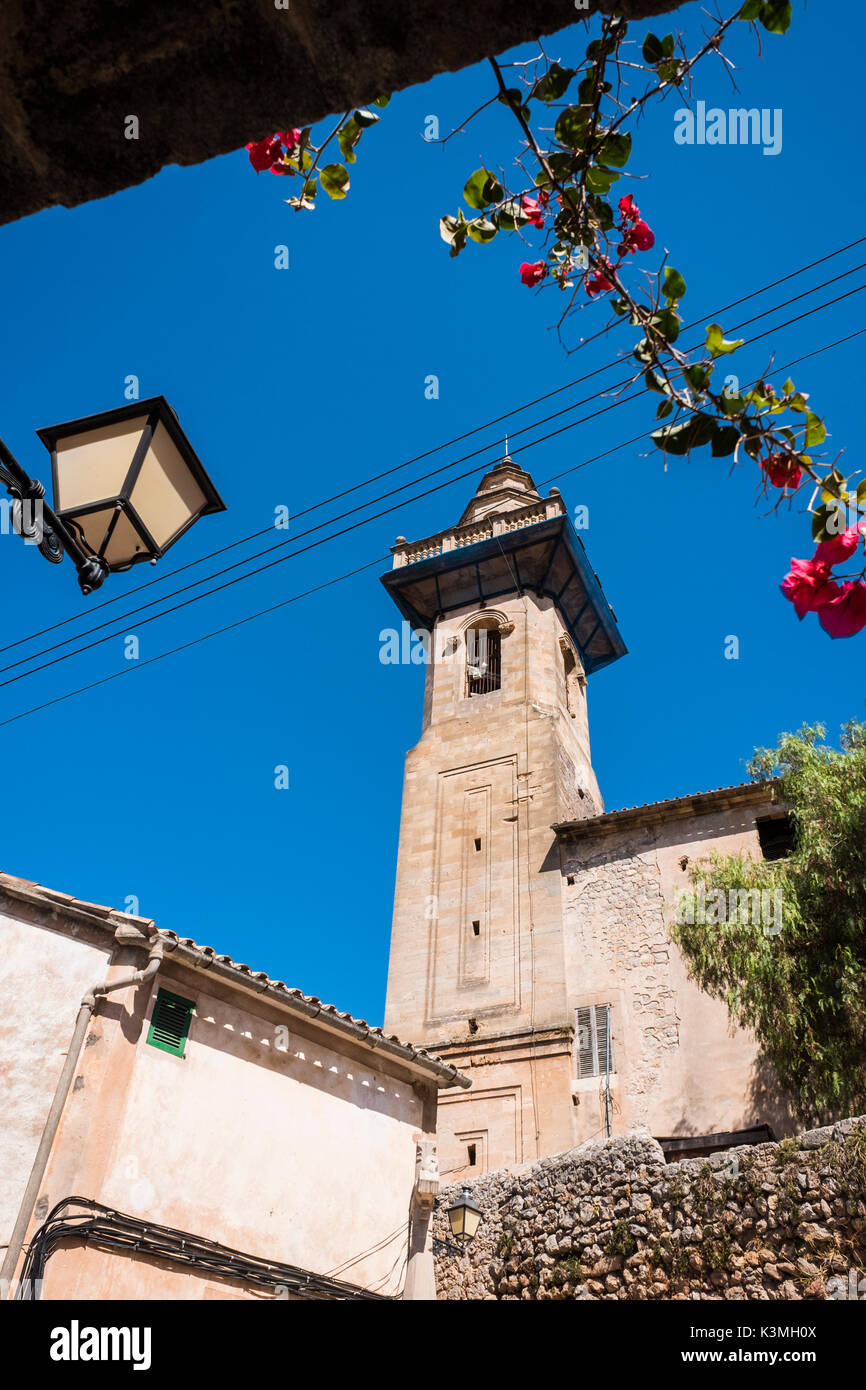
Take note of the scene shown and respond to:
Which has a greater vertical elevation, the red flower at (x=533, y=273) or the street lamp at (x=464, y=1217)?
the red flower at (x=533, y=273)

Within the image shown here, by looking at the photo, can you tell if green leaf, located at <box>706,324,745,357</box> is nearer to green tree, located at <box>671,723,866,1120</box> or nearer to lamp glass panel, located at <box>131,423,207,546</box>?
lamp glass panel, located at <box>131,423,207,546</box>

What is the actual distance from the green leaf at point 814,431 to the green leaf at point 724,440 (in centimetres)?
20

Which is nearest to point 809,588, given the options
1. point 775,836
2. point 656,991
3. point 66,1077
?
point 66,1077

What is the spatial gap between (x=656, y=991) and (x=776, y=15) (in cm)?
1680

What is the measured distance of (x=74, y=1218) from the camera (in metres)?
8.88

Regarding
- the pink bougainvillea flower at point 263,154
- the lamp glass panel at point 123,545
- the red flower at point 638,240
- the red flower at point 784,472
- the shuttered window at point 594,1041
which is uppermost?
the shuttered window at point 594,1041

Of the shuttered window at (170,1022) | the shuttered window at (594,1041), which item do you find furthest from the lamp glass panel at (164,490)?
the shuttered window at (594,1041)

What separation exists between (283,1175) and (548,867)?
33.1ft

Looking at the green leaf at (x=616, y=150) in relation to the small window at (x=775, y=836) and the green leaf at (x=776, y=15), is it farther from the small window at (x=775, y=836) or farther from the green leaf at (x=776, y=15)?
the small window at (x=775, y=836)

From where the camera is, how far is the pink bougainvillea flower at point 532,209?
134 inches

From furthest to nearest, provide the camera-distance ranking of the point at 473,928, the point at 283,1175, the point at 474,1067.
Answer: the point at 473,928 → the point at 474,1067 → the point at 283,1175
